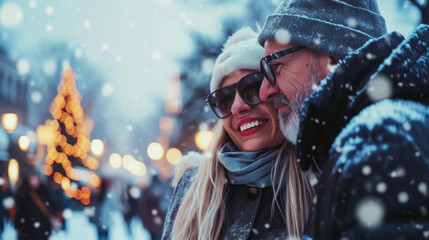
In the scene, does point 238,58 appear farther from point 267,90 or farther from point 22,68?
point 22,68

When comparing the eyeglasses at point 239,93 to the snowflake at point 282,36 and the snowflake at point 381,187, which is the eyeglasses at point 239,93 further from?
the snowflake at point 381,187

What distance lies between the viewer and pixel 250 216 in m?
2.89

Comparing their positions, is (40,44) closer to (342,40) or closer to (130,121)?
(130,121)

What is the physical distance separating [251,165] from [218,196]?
0.34 metres

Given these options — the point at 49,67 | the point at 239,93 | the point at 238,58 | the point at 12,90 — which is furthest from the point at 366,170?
the point at 12,90

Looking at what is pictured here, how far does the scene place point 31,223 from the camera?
8898 millimetres

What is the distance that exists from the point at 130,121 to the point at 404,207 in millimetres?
37329

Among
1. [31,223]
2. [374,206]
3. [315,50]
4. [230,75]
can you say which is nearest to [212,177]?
[230,75]

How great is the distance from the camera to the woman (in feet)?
9.16

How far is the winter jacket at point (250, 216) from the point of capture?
2.80m

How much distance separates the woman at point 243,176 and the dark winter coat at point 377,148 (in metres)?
1.23

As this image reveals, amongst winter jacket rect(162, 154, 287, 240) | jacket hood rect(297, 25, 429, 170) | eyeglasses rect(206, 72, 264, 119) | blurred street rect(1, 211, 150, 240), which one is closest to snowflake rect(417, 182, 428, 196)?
jacket hood rect(297, 25, 429, 170)

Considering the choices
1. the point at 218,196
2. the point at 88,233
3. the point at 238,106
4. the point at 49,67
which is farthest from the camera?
the point at 49,67

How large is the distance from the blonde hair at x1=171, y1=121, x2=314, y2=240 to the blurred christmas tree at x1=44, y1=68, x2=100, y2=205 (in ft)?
129
